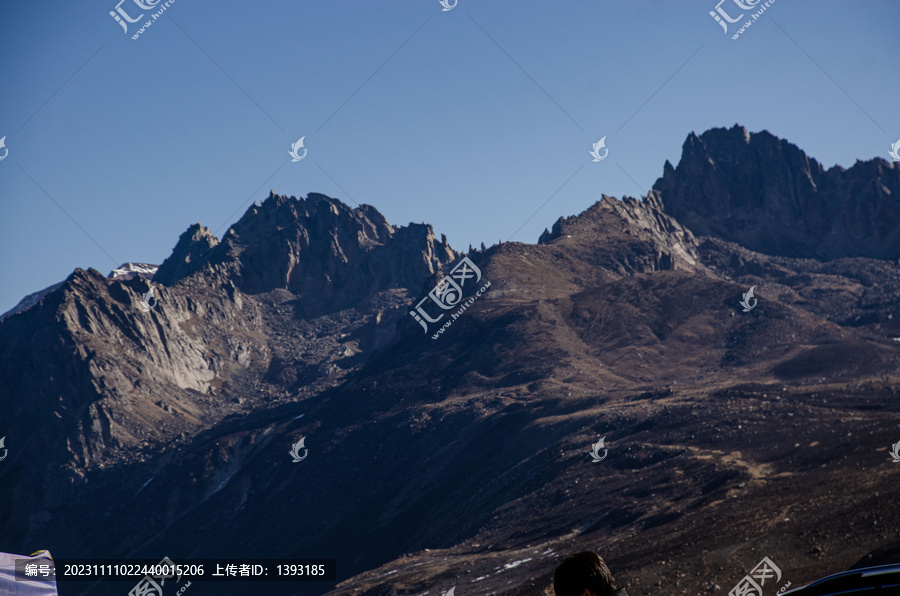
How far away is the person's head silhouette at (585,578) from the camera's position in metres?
6.36

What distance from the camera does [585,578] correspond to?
21.3 feet

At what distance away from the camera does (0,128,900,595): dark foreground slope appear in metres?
53.4

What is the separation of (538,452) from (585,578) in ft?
310

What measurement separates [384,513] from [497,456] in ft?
59.0

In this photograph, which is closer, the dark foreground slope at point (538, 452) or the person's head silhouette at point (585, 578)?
the person's head silhouette at point (585, 578)

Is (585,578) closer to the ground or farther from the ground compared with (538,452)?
closer to the ground

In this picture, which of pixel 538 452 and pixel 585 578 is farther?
pixel 538 452

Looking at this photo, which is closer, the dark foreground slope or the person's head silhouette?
the person's head silhouette

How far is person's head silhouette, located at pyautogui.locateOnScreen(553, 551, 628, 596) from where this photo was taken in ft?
20.9

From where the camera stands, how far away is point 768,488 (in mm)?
56750

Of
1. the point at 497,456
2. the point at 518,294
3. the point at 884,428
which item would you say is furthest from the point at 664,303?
the point at 884,428

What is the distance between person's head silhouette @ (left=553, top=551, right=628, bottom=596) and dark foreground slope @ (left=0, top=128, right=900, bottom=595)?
3520cm

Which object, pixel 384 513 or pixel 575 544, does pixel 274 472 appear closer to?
pixel 384 513

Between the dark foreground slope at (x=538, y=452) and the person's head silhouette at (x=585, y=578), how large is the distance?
3520 cm
